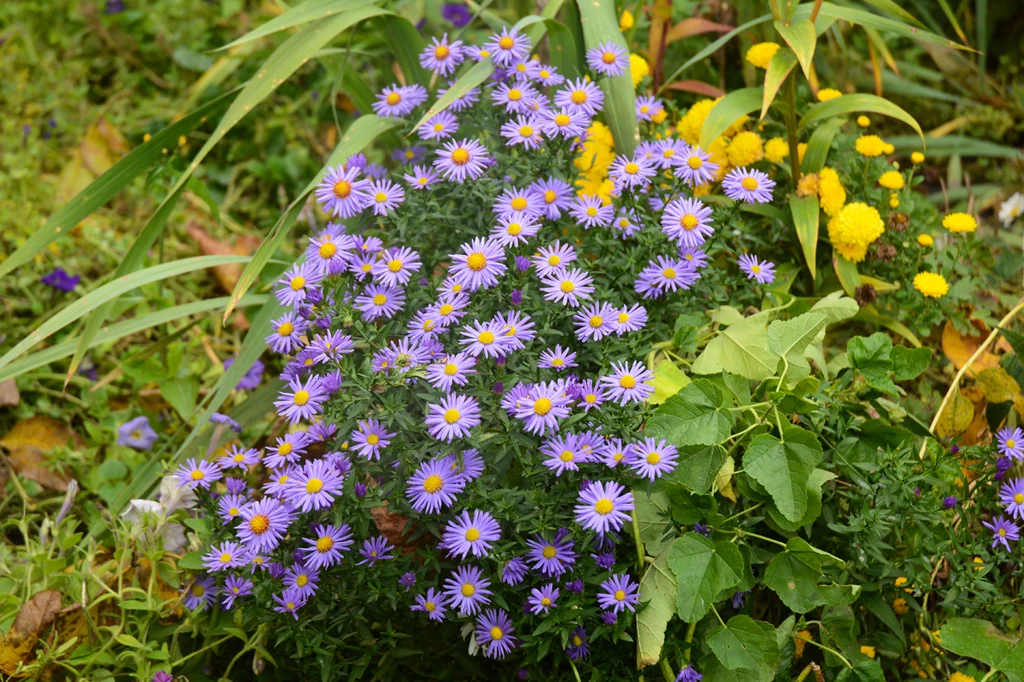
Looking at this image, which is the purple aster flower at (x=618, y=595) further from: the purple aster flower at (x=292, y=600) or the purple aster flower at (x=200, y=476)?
the purple aster flower at (x=200, y=476)

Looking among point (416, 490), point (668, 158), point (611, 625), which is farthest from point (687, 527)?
point (668, 158)

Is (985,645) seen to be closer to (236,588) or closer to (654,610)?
(654,610)

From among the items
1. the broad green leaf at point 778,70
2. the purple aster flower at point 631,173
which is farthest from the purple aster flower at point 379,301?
the broad green leaf at point 778,70

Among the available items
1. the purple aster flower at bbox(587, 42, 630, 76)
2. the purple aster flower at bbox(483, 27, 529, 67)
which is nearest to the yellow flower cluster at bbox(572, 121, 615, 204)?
the purple aster flower at bbox(587, 42, 630, 76)

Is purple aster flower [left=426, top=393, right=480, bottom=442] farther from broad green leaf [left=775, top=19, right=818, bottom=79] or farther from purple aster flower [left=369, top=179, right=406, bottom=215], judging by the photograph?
broad green leaf [left=775, top=19, right=818, bottom=79]

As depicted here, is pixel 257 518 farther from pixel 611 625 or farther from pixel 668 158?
pixel 668 158

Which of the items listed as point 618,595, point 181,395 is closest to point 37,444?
point 181,395
